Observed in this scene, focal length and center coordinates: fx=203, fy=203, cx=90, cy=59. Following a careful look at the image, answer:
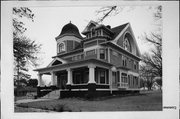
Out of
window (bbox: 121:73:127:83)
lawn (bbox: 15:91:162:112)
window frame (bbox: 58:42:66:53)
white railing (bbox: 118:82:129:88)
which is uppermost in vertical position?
window frame (bbox: 58:42:66:53)

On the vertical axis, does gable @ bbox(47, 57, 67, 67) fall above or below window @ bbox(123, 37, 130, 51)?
below

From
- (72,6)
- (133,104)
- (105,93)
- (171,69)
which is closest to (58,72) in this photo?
(105,93)

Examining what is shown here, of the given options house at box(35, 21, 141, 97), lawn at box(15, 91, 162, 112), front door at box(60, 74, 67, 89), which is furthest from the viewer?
front door at box(60, 74, 67, 89)

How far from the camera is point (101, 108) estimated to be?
4039 millimetres

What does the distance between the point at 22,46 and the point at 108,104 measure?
213 cm

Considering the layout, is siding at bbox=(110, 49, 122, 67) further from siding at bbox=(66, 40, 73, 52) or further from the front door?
the front door

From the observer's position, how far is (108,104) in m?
4.07

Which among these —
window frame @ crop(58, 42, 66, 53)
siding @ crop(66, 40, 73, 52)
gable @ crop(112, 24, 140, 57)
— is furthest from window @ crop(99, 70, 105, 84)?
window frame @ crop(58, 42, 66, 53)

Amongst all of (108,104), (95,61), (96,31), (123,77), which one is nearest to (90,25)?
(96,31)

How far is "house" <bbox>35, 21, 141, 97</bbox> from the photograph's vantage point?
13.7 ft

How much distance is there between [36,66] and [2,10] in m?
1.29

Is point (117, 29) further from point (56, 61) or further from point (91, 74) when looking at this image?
point (56, 61)

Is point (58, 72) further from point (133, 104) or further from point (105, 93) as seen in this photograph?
point (133, 104)

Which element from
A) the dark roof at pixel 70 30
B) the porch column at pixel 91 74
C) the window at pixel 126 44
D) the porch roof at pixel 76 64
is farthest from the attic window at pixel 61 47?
the window at pixel 126 44
